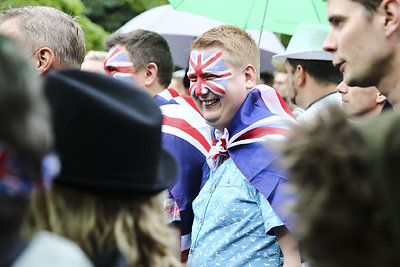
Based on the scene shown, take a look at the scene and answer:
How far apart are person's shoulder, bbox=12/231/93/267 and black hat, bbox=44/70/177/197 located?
0.38 m

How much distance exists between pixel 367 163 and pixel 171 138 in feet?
10.7

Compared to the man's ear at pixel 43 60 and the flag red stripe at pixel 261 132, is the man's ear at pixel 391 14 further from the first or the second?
the man's ear at pixel 43 60

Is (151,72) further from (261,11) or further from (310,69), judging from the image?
(310,69)

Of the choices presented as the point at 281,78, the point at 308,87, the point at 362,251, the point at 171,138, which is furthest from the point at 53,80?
the point at 281,78

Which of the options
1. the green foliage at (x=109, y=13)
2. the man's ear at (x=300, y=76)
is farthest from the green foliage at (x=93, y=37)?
the man's ear at (x=300, y=76)

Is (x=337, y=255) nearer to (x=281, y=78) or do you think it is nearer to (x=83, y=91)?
(x=83, y=91)

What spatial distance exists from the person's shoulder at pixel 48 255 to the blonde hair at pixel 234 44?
2.91 meters

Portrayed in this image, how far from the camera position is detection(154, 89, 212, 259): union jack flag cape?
420cm

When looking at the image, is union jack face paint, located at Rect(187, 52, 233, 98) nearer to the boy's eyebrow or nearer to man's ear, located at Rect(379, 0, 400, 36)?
the boy's eyebrow

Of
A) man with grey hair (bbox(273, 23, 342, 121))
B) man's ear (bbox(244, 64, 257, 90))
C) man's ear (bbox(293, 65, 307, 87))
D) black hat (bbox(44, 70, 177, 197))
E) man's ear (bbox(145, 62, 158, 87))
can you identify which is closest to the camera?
black hat (bbox(44, 70, 177, 197))

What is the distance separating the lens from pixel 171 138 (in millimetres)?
4422

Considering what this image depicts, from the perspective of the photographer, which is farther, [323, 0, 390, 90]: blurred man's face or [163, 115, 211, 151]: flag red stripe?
[163, 115, 211, 151]: flag red stripe

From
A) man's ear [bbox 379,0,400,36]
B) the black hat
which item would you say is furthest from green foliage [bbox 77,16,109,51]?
the black hat

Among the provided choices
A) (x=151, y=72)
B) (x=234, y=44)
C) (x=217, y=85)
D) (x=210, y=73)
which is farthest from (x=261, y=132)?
(x=151, y=72)
